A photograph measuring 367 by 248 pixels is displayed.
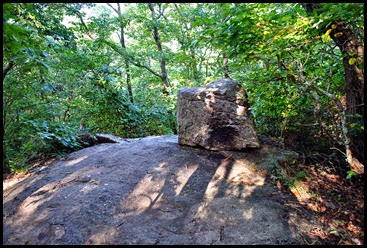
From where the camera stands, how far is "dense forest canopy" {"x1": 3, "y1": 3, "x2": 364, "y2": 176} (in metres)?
2.58

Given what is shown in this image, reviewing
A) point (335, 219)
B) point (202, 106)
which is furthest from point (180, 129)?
point (335, 219)

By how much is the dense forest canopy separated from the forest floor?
0.69 metres

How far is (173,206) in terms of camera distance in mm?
2824

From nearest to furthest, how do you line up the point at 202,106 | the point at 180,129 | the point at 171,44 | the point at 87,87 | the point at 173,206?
the point at 173,206
the point at 202,106
the point at 180,129
the point at 87,87
the point at 171,44

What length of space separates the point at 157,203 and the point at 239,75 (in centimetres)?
283

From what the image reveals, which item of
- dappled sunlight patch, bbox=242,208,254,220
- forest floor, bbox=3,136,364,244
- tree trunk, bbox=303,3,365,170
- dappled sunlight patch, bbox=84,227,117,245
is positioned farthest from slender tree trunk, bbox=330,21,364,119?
dappled sunlight patch, bbox=84,227,117,245

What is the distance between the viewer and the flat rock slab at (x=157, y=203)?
91.0 inches

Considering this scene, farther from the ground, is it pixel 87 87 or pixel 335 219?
pixel 87 87

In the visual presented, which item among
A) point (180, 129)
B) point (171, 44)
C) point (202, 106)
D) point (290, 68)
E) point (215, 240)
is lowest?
point (215, 240)

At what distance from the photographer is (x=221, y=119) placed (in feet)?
13.4

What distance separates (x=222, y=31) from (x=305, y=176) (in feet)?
8.68

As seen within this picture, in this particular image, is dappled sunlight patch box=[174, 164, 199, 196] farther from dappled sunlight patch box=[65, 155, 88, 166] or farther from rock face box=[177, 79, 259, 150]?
dappled sunlight patch box=[65, 155, 88, 166]

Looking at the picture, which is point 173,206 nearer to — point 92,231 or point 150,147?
point 92,231

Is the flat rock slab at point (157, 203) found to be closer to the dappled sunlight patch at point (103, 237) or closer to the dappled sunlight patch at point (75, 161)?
the dappled sunlight patch at point (103, 237)
